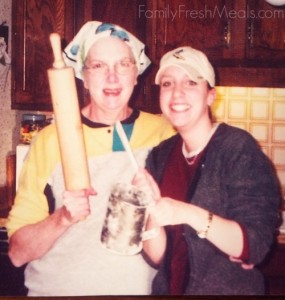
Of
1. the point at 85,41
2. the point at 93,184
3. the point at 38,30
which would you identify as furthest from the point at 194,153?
the point at 38,30

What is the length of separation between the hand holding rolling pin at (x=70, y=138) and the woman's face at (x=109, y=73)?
0.22 ft

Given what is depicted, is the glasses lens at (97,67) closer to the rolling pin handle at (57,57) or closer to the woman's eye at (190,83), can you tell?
the rolling pin handle at (57,57)

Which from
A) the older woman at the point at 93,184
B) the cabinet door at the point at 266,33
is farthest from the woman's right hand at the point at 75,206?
the cabinet door at the point at 266,33

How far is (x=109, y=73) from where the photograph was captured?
45.8 inches

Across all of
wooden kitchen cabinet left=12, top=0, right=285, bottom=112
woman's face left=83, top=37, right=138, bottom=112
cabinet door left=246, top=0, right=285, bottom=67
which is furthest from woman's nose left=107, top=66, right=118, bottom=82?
cabinet door left=246, top=0, right=285, bottom=67

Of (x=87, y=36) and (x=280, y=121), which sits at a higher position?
(x=87, y=36)

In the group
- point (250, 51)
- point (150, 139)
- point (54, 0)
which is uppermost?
point (54, 0)

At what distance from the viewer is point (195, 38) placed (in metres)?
1.45

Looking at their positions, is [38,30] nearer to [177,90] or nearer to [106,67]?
[106,67]

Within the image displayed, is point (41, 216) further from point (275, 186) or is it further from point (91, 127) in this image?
point (275, 186)

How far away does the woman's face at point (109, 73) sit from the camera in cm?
115

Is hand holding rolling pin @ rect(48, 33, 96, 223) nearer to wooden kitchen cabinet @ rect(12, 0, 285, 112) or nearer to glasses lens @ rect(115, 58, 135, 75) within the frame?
glasses lens @ rect(115, 58, 135, 75)

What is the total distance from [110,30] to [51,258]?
1.89 feet

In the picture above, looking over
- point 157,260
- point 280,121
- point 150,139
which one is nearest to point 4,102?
point 150,139
